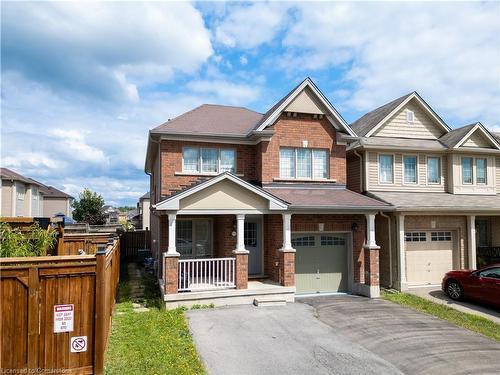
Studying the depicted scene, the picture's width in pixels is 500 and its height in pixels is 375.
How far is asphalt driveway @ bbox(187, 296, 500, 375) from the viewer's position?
7.51 meters

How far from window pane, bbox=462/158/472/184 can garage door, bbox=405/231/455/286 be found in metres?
3.17

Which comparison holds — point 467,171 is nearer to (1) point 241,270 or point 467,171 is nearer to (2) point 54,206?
(1) point 241,270

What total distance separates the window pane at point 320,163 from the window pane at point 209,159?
4.35 m

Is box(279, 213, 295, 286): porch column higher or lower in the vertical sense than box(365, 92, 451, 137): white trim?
lower

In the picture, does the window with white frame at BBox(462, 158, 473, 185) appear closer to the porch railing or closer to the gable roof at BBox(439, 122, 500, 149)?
the gable roof at BBox(439, 122, 500, 149)

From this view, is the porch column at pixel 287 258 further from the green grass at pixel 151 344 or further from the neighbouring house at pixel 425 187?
the neighbouring house at pixel 425 187

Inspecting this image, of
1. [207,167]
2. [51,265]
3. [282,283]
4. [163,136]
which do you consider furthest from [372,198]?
[51,265]

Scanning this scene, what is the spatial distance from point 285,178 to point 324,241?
10.0 ft

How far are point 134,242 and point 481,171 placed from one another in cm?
Result: 2090

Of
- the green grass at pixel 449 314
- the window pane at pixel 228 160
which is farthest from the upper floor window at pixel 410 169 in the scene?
the window pane at pixel 228 160

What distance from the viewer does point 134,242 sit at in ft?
80.2

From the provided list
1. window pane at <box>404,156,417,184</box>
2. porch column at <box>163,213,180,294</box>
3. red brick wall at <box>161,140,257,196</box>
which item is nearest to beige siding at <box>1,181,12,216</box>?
red brick wall at <box>161,140,257,196</box>

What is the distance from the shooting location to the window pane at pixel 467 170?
18000mm

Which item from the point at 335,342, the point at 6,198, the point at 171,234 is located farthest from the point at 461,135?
the point at 6,198
